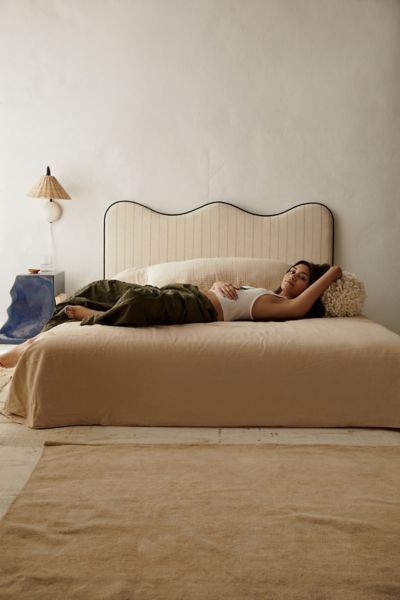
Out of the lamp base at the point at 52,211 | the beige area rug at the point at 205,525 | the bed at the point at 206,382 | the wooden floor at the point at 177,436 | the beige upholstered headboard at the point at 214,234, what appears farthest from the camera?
the lamp base at the point at 52,211

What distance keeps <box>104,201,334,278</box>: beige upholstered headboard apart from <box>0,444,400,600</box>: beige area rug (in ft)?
6.96

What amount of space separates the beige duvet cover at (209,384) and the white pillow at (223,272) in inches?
43.6

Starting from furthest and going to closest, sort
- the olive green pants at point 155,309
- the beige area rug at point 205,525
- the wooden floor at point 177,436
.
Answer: the olive green pants at point 155,309, the wooden floor at point 177,436, the beige area rug at point 205,525

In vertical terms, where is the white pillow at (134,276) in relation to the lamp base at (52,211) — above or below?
below

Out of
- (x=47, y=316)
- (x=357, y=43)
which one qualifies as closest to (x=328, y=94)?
(x=357, y=43)

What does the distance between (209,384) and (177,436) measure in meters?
0.25

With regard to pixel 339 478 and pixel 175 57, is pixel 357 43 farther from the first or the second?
pixel 339 478

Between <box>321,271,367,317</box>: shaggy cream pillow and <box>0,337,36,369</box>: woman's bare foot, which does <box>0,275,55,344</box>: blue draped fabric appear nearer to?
<box>0,337,36,369</box>: woman's bare foot

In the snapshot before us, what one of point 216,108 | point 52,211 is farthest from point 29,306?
→ point 216,108

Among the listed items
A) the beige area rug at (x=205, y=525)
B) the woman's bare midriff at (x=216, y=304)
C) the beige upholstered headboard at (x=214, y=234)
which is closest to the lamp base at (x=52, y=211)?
the beige upholstered headboard at (x=214, y=234)

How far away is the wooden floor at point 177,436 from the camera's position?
7.75ft

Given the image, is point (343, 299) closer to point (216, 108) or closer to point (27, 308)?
point (216, 108)

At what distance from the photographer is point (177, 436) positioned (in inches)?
96.0

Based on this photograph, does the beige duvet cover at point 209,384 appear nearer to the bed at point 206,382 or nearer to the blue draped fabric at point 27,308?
the bed at point 206,382
